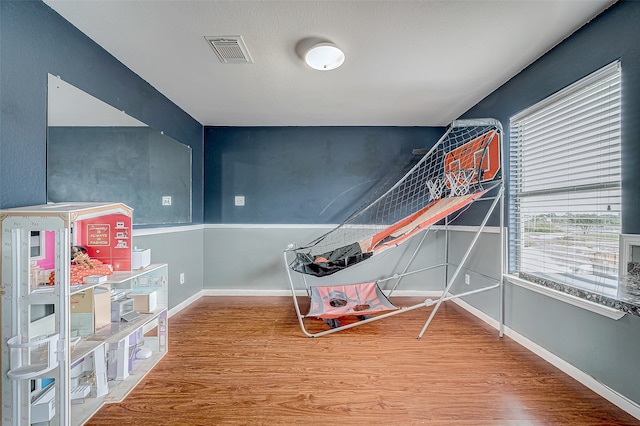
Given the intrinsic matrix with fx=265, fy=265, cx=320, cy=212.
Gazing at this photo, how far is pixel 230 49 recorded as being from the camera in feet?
5.79

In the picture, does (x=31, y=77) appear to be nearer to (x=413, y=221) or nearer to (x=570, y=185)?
(x=413, y=221)

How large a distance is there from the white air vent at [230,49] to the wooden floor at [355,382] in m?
2.11

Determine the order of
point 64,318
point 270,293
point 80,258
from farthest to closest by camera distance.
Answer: point 270,293 < point 80,258 < point 64,318

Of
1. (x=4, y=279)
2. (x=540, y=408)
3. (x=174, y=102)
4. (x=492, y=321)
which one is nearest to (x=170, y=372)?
(x=4, y=279)

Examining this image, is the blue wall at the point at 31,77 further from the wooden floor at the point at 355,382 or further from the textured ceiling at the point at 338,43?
the wooden floor at the point at 355,382

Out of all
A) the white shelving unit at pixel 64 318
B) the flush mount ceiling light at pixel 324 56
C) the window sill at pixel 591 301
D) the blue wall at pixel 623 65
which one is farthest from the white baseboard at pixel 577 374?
the white shelving unit at pixel 64 318

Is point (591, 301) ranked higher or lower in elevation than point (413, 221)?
lower

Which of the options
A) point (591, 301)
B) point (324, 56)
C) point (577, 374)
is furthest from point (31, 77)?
point (577, 374)

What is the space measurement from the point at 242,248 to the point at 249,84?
75.1 inches

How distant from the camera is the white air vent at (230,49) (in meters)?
1.66

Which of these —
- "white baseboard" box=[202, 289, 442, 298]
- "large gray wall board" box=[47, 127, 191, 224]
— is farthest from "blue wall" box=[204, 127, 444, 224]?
"white baseboard" box=[202, 289, 442, 298]

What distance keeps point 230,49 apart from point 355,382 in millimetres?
2273

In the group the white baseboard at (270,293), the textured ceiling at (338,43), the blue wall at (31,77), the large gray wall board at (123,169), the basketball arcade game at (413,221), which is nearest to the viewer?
the blue wall at (31,77)

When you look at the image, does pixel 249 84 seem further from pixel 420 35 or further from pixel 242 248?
pixel 242 248
